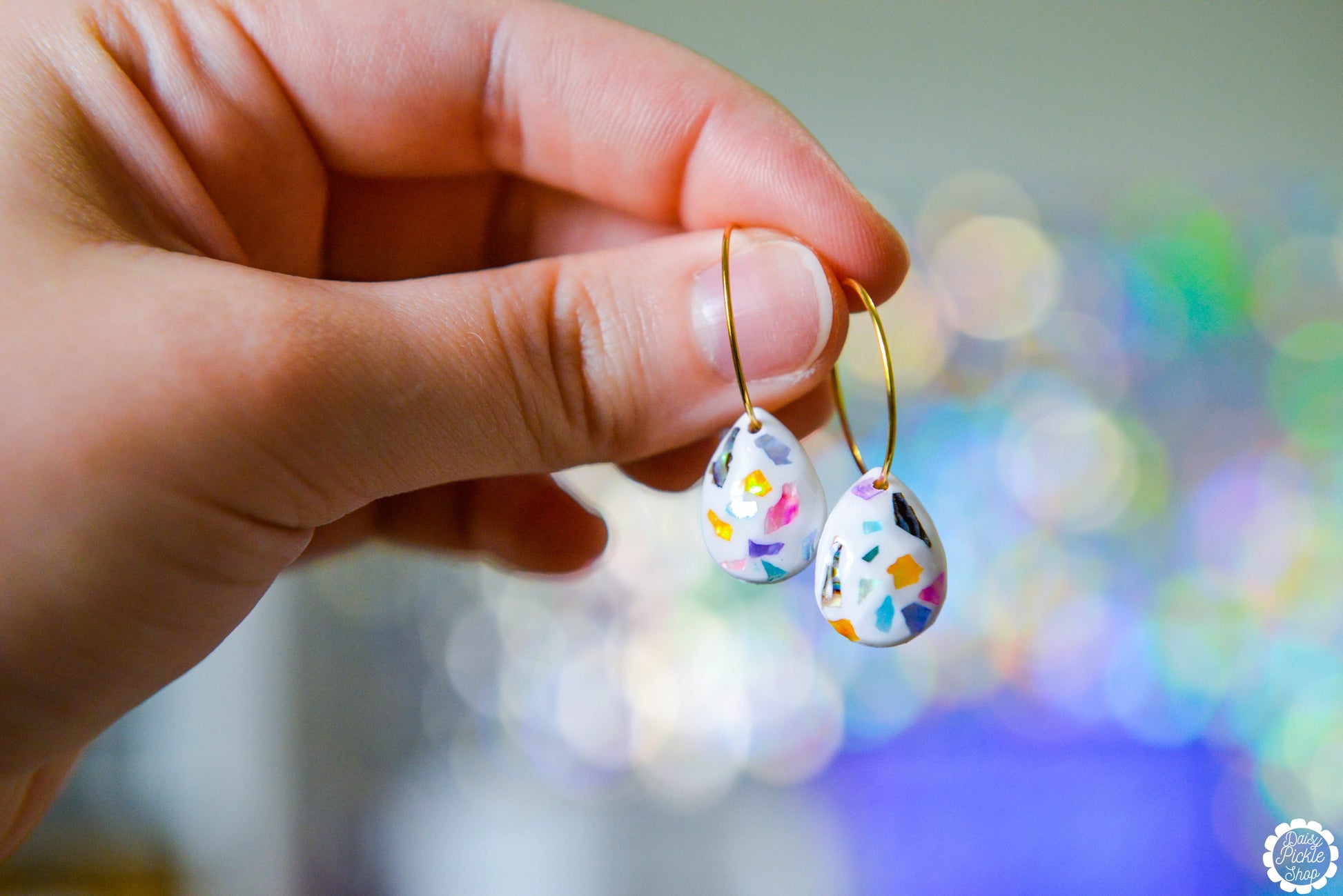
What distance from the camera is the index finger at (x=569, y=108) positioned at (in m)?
0.86

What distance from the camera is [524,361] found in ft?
2.27

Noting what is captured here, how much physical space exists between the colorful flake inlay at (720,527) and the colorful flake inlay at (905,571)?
0.40ft

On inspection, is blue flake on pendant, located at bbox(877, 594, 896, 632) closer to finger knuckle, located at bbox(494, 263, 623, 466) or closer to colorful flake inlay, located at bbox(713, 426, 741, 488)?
colorful flake inlay, located at bbox(713, 426, 741, 488)

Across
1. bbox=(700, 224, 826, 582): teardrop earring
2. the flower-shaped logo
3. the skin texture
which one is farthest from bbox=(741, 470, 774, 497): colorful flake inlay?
the flower-shaped logo

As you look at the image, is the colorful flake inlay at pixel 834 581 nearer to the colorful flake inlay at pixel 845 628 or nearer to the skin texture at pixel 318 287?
the colorful flake inlay at pixel 845 628

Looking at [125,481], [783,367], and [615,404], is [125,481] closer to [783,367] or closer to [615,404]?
[615,404]

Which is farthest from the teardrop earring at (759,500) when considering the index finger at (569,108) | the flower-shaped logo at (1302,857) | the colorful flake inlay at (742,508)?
the flower-shaped logo at (1302,857)

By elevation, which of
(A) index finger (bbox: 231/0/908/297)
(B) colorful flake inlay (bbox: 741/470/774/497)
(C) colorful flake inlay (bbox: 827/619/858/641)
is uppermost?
(A) index finger (bbox: 231/0/908/297)

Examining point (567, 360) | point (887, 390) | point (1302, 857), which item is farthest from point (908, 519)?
point (1302, 857)

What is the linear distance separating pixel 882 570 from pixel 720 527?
128 millimetres

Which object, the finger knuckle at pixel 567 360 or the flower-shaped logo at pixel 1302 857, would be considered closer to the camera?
the finger knuckle at pixel 567 360

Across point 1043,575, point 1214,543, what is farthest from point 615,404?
point 1214,543

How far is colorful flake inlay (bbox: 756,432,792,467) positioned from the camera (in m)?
0.71

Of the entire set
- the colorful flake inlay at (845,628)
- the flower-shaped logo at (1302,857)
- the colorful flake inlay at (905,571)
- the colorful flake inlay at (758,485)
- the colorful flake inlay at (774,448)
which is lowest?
the flower-shaped logo at (1302,857)
